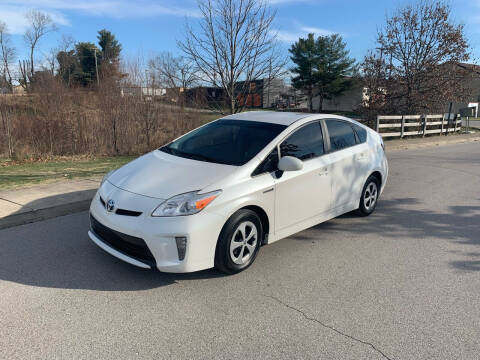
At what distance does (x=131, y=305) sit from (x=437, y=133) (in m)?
23.1

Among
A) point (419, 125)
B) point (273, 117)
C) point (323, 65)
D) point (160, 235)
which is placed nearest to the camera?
point (160, 235)

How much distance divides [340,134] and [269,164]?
1654 millimetres

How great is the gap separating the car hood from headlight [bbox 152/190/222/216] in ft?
0.22

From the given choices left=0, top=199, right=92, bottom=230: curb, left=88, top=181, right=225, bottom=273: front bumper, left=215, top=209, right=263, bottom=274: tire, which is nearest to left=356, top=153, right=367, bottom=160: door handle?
left=215, top=209, right=263, bottom=274: tire

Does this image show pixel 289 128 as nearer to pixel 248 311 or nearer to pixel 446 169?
pixel 248 311

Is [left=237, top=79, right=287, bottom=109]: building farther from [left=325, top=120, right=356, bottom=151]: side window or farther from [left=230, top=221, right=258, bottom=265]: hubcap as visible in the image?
[left=230, top=221, right=258, bottom=265]: hubcap

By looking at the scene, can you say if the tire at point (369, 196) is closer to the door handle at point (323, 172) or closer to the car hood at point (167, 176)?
the door handle at point (323, 172)

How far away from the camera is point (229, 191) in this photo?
3.61 m

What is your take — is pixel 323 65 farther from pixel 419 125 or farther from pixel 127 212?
pixel 127 212

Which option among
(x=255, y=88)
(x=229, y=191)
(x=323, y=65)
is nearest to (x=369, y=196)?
(x=229, y=191)

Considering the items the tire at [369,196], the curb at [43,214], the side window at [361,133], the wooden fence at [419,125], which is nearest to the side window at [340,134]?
the side window at [361,133]

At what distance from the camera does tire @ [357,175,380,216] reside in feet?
18.5

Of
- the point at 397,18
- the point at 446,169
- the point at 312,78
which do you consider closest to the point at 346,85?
the point at 312,78

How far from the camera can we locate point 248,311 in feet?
10.4
